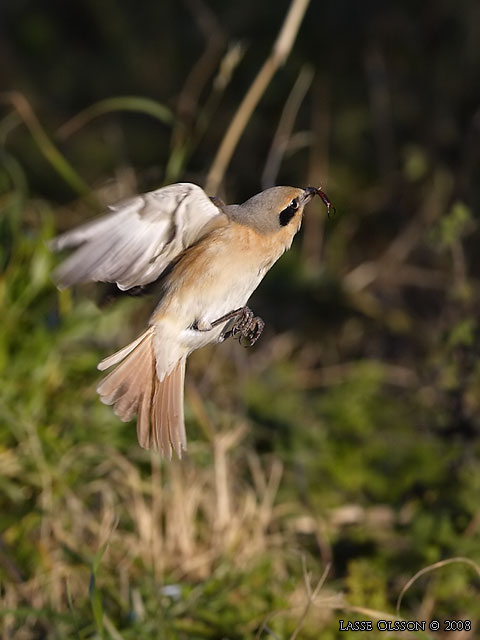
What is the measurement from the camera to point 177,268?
2.56m

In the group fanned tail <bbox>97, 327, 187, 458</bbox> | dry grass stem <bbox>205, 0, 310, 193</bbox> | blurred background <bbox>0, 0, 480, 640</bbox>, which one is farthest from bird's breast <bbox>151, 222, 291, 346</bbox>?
dry grass stem <bbox>205, 0, 310, 193</bbox>

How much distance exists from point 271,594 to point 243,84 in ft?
12.8

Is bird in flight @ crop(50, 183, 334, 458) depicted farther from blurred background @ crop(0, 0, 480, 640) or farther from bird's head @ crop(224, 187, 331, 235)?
blurred background @ crop(0, 0, 480, 640)

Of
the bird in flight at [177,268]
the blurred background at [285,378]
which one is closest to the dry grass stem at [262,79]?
the blurred background at [285,378]

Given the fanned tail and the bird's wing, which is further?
the fanned tail

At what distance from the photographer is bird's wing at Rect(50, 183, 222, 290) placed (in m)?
2.23

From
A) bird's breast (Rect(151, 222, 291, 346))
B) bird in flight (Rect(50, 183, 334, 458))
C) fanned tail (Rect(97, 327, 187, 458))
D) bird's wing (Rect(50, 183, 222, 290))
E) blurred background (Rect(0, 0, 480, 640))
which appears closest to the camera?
bird's wing (Rect(50, 183, 222, 290))

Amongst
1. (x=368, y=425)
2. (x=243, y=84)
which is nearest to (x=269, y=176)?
(x=368, y=425)

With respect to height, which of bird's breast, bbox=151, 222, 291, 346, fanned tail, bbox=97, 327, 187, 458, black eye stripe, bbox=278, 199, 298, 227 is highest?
black eye stripe, bbox=278, 199, 298, 227

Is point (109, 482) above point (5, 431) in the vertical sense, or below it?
below

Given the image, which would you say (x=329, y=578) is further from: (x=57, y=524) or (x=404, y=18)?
(x=404, y=18)

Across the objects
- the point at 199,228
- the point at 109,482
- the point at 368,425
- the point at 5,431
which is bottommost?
the point at 368,425

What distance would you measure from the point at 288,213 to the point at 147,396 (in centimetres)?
61

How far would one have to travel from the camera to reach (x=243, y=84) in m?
6.31
